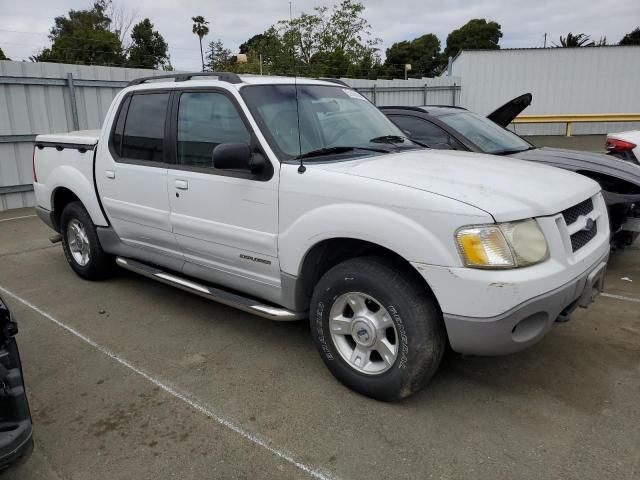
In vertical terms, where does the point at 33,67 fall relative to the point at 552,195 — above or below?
above

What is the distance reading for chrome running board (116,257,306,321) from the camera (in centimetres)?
356

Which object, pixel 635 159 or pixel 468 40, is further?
pixel 468 40

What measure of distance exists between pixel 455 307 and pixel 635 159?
5.96 m

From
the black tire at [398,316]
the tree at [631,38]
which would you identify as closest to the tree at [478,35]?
the tree at [631,38]

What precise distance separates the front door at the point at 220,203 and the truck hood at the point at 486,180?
0.58 metres

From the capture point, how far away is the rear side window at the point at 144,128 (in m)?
4.38

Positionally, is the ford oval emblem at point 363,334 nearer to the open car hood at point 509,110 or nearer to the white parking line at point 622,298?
the white parking line at point 622,298

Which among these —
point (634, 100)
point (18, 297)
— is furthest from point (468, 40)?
point (18, 297)

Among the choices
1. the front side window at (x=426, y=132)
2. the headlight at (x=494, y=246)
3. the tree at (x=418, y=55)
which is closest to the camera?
the headlight at (x=494, y=246)

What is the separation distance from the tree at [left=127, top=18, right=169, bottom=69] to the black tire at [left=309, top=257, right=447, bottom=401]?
5573 centimetres

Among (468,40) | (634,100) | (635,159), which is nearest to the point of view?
(635,159)

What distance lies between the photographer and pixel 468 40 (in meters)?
65.1

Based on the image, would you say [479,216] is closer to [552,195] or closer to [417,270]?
[417,270]

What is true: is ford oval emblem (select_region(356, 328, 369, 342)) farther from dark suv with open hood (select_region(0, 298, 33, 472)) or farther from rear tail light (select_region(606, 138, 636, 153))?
rear tail light (select_region(606, 138, 636, 153))
